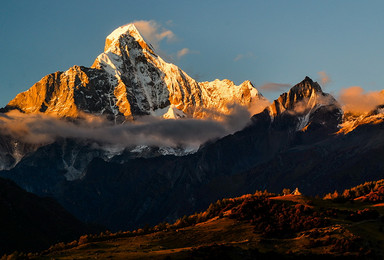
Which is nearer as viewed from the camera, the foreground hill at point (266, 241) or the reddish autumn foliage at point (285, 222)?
the foreground hill at point (266, 241)

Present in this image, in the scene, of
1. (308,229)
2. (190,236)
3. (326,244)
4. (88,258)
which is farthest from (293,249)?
(88,258)

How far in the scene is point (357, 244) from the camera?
160 metres

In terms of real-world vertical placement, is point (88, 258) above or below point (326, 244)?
above

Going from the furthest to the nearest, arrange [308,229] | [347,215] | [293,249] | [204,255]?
[347,215], [308,229], [293,249], [204,255]

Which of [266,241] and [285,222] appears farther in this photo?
[285,222]

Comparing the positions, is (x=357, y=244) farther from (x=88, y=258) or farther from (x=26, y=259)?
(x=26, y=259)

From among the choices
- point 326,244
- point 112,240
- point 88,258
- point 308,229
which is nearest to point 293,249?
point 326,244

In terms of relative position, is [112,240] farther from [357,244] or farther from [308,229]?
[357,244]

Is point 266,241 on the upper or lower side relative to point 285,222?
lower

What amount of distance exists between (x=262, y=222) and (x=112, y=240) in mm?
49014

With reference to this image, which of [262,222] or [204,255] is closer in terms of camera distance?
[204,255]

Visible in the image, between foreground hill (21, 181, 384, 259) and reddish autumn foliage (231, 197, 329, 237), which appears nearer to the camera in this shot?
foreground hill (21, 181, 384, 259)

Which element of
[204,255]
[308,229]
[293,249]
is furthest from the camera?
[308,229]

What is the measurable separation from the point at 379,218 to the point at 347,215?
35.9 ft
